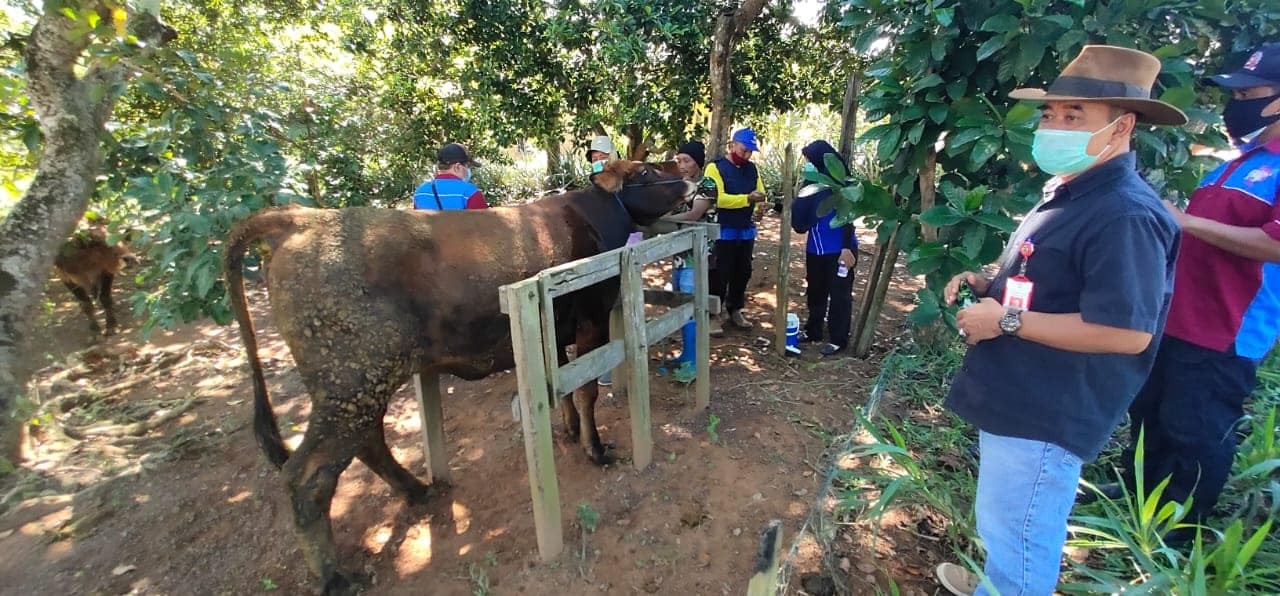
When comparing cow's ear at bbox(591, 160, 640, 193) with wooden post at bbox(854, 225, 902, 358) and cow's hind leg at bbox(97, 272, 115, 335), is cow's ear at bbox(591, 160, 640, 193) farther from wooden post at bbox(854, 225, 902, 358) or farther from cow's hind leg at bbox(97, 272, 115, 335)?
cow's hind leg at bbox(97, 272, 115, 335)

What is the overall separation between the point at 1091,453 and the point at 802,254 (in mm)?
7916

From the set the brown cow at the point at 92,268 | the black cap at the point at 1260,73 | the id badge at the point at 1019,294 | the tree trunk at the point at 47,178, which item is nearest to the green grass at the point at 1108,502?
the id badge at the point at 1019,294

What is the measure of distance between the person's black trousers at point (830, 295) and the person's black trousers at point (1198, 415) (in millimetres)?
2905

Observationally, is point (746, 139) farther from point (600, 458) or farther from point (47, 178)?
point (47, 178)

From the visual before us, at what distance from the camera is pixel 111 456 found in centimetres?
444

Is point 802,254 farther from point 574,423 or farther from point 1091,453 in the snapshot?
point 1091,453

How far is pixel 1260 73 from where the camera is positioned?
2525 millimetres

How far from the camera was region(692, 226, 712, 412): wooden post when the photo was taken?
4.25 metres

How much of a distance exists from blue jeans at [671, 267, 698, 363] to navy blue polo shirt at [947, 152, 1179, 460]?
8.74 ft

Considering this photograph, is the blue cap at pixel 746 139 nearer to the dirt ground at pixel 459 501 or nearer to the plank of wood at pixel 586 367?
the dirt ground at pixel 459 501

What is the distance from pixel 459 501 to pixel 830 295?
3.87m

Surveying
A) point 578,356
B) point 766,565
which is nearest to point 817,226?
point 578,356

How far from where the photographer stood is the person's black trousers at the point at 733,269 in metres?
6.10

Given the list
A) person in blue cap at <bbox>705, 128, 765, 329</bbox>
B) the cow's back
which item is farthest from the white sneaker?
person in blue cap at <bbox>705, 128, 765, 329</bbox>
